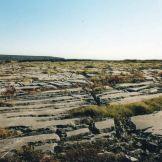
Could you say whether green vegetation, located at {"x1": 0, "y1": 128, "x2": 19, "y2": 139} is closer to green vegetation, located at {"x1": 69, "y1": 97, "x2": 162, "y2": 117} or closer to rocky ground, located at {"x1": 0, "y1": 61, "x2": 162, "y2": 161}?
rocky ground, located at {"x1": 0, "y1": 61, "x2": 162, "y2": 161}

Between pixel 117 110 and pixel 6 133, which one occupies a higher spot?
pixel 117 110

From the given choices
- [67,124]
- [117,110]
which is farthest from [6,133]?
[117,110]

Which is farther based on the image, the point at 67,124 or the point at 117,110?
the point at 117,110

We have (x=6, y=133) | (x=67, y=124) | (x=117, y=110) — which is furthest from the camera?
(x=117, y=110)

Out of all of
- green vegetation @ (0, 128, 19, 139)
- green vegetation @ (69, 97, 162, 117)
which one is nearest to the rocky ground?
green vegetation @ (0, 128, 19, 139)

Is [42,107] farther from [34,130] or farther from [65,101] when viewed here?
[34,130]

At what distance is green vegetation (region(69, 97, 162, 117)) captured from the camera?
571 inches

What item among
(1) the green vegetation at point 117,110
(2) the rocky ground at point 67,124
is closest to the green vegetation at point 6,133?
(2) the rocky ground at point 67,124

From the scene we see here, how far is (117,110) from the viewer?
48.8 feet

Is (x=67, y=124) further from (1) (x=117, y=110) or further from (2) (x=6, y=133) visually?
(1) (x=117, y=110)

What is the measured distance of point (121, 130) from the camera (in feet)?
41.4

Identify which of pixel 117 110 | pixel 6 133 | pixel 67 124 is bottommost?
pixel 6 133

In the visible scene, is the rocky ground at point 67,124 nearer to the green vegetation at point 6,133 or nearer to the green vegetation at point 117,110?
the green vegetation at point 6,133

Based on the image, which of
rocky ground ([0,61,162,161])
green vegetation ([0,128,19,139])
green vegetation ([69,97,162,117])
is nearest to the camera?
rocky ground ([0,61,162,161])
